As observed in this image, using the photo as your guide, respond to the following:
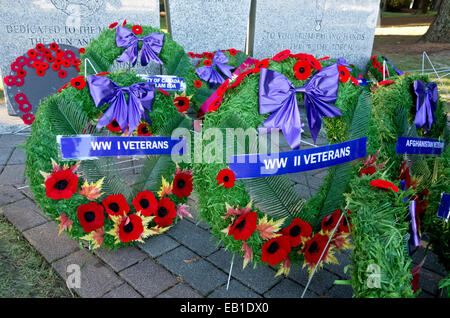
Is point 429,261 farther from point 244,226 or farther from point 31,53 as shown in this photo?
point 31,53

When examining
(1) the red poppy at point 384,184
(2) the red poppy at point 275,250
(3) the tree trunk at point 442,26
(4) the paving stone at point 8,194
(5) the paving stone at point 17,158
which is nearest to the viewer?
(1) the red poppy at point 384,184

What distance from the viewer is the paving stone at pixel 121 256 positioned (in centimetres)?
259

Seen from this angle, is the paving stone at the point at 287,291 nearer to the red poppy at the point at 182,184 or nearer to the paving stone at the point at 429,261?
the paving stone at the point at 429,261

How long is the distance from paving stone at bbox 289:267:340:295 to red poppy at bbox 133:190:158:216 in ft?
3.93

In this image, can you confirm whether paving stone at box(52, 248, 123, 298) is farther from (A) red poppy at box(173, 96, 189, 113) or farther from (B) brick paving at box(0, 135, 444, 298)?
(A) red poppy at box(173, 96, 189, 113)

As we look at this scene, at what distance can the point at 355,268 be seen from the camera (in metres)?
1.67

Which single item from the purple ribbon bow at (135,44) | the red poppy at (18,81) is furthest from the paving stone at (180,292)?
the red poppy at (18,81)

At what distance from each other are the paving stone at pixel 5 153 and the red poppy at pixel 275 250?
3.60m

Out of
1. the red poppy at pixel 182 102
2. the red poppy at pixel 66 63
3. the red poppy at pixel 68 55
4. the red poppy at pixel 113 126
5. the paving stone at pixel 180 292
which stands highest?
the red poppy at pixel 68 55

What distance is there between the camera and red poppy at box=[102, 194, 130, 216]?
2635 millimetres

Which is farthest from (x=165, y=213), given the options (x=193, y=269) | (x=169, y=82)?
(x=169, y=82)

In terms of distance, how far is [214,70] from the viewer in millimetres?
5629
